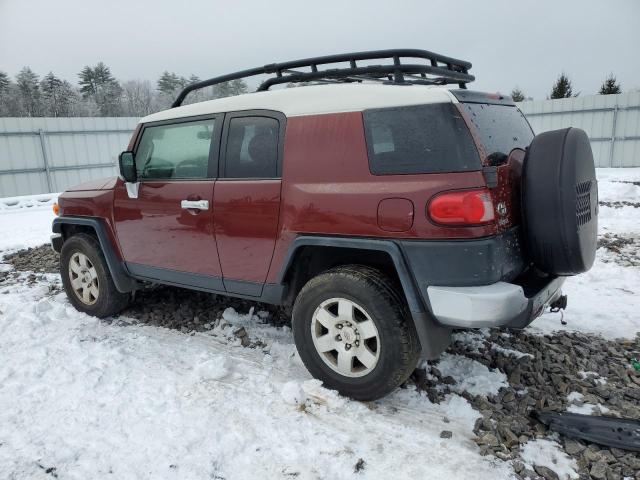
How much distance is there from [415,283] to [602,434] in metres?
1.30

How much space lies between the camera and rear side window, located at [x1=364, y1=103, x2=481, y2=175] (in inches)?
99.0

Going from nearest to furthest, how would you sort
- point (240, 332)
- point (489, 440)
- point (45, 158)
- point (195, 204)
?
point (489, 440) → point (195, 204) → point (240, 332) → point (45, 158)

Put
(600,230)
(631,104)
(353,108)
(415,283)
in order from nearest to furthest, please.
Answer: (415,283)
(353,108)
(600,230)
(631,104)

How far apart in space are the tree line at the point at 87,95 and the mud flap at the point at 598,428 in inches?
1849

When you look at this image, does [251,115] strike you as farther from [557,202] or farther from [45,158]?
[45,158]

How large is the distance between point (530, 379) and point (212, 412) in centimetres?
211

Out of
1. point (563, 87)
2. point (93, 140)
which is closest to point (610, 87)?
point (563, 87)

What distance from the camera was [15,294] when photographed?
5.14 metres

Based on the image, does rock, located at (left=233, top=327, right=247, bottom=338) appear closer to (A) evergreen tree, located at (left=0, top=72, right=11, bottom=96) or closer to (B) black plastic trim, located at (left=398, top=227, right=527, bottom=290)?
(B) black plastic trim, located at (left=398, top=227, right=527, bottom=290)

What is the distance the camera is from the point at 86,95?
5900cm

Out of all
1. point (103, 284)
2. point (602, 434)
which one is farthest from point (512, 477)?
point (103, 284)

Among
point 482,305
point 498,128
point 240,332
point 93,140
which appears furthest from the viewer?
point 93,140

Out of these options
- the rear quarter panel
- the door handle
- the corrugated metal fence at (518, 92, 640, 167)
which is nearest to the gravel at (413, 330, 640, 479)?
the rear quarter panel

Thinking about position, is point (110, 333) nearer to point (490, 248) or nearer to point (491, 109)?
point (490, 248)
